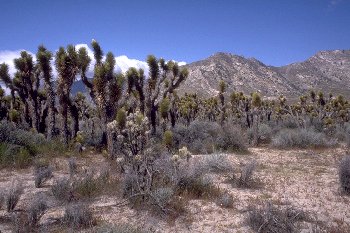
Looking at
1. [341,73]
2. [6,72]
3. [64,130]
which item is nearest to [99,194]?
[64,130]

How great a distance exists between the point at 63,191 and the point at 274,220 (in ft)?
14.6

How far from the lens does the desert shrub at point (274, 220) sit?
5.71 metres

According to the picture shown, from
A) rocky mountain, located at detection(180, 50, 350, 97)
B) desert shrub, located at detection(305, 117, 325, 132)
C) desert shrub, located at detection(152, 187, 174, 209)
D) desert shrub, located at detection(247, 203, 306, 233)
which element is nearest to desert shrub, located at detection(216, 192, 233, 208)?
desert shrub, located at detection(247, 203, 306, 233)

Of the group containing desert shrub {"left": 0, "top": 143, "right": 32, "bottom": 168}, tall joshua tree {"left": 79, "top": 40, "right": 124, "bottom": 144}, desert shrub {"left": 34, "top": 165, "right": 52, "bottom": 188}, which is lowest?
desert shrub {"left": 34, "top": 165, "right": 52, "bottom": 188}

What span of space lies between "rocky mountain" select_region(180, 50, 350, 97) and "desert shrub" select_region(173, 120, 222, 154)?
6667 cm

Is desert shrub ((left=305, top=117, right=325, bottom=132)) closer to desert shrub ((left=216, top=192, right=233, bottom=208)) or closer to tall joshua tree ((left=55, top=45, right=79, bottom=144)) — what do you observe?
tall joshua tree ((left=55, top=45, right=79, bottom=144))

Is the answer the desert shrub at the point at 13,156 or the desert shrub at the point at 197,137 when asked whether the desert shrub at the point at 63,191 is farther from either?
the desert shrub at the point at 197,137

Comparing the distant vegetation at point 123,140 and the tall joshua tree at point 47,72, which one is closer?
the distant vegetation at point 123,140

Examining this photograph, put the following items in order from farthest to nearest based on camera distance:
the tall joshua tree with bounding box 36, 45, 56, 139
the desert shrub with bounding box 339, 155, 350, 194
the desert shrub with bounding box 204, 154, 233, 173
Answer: the tall joshua tree with bounding box 36, 45, 56, 139
the desert shrub with bounding box 204, 154, 233, 173
the desert shrub with bounding box 339, 155, 350, 194

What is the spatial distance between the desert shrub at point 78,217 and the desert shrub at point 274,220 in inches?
115

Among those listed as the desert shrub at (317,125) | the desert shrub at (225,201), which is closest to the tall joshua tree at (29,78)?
the desert shrub at (225,201)

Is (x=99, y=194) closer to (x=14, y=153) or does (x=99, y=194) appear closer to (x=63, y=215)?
(x=63, y=215)

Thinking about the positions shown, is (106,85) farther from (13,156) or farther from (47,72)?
(13,156)

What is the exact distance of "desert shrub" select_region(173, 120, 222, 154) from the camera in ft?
50.5
